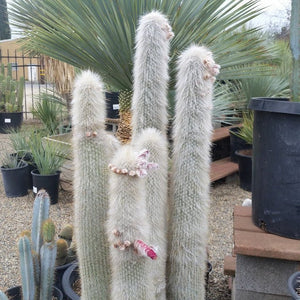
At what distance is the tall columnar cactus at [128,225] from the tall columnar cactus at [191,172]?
1.00 ft

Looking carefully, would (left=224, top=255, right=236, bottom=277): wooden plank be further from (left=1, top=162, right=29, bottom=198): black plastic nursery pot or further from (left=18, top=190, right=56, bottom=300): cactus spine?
(left=1, top=162, right=29, bottom=198): black plastic nursery pot

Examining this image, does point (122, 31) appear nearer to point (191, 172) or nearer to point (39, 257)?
point (191, 172)

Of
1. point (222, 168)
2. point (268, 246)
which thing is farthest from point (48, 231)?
point (222, 168)

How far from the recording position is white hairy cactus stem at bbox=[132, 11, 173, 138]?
1.57m

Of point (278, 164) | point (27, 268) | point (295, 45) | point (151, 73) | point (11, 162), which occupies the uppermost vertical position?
point (295, 45)

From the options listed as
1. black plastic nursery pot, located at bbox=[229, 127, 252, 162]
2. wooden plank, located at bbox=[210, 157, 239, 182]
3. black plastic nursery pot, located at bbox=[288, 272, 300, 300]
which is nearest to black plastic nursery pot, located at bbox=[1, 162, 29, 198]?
wooden plank, located at bbox=[210, 157, 239, 182]

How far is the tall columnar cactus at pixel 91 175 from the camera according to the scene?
147 centimetres

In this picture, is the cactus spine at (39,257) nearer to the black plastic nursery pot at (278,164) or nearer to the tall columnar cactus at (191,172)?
the tall columnar cactus at (191,172)

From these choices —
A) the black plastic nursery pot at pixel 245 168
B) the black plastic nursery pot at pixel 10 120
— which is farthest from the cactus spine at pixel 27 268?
the black plastic nursery pot at pixel 10 120

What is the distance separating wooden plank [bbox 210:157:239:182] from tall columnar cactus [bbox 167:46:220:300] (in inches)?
118

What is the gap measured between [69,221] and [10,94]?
18.9ft

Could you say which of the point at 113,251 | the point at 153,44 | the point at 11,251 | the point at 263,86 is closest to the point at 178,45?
the point at 153,44

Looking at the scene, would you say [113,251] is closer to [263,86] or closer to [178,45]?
[178,45]

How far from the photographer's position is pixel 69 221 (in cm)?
395
